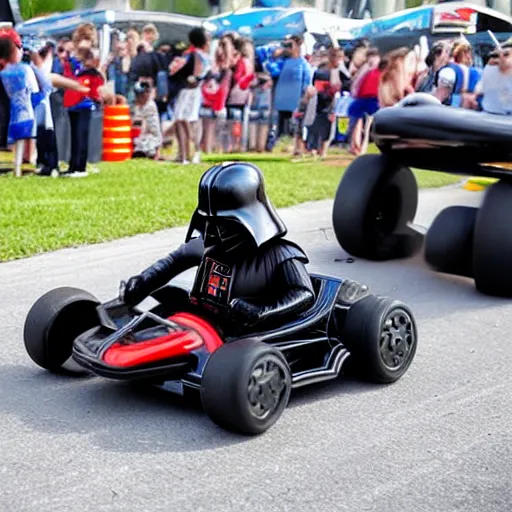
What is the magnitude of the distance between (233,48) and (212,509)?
42.0ft

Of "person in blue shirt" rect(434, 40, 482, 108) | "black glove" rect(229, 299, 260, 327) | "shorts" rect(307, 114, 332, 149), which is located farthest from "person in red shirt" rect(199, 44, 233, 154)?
"black glove" rect(229, 299, 260, 327)

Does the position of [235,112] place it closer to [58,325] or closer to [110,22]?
[110,22]

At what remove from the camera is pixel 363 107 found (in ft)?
52.3

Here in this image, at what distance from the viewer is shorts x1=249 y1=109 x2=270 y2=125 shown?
15781 millimetres

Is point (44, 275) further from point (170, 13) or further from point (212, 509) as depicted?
point (170, 13)

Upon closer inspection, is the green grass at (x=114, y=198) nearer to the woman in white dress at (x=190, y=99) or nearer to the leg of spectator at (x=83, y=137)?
the leg of spectator at (x=83, y=137)

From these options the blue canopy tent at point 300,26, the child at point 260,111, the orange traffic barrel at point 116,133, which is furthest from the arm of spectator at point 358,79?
the orange traffic barrel at point 116,133

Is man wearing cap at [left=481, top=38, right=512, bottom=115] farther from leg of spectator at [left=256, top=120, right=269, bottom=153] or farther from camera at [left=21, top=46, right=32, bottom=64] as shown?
camera at [left=21, top=46, right=32, bottom=64]

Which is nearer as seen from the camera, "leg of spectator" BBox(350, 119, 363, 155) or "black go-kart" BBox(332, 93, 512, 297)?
"black go-kart" BBox(332, 93, 512, 297)

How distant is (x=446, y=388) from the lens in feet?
15.6

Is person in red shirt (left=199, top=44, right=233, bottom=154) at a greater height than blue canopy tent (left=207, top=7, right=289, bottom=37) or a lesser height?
lesser

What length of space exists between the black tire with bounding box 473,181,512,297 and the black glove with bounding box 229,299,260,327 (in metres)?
2.67

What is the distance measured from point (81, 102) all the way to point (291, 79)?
12.4 ft

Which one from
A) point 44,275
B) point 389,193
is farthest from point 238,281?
point 389,193
